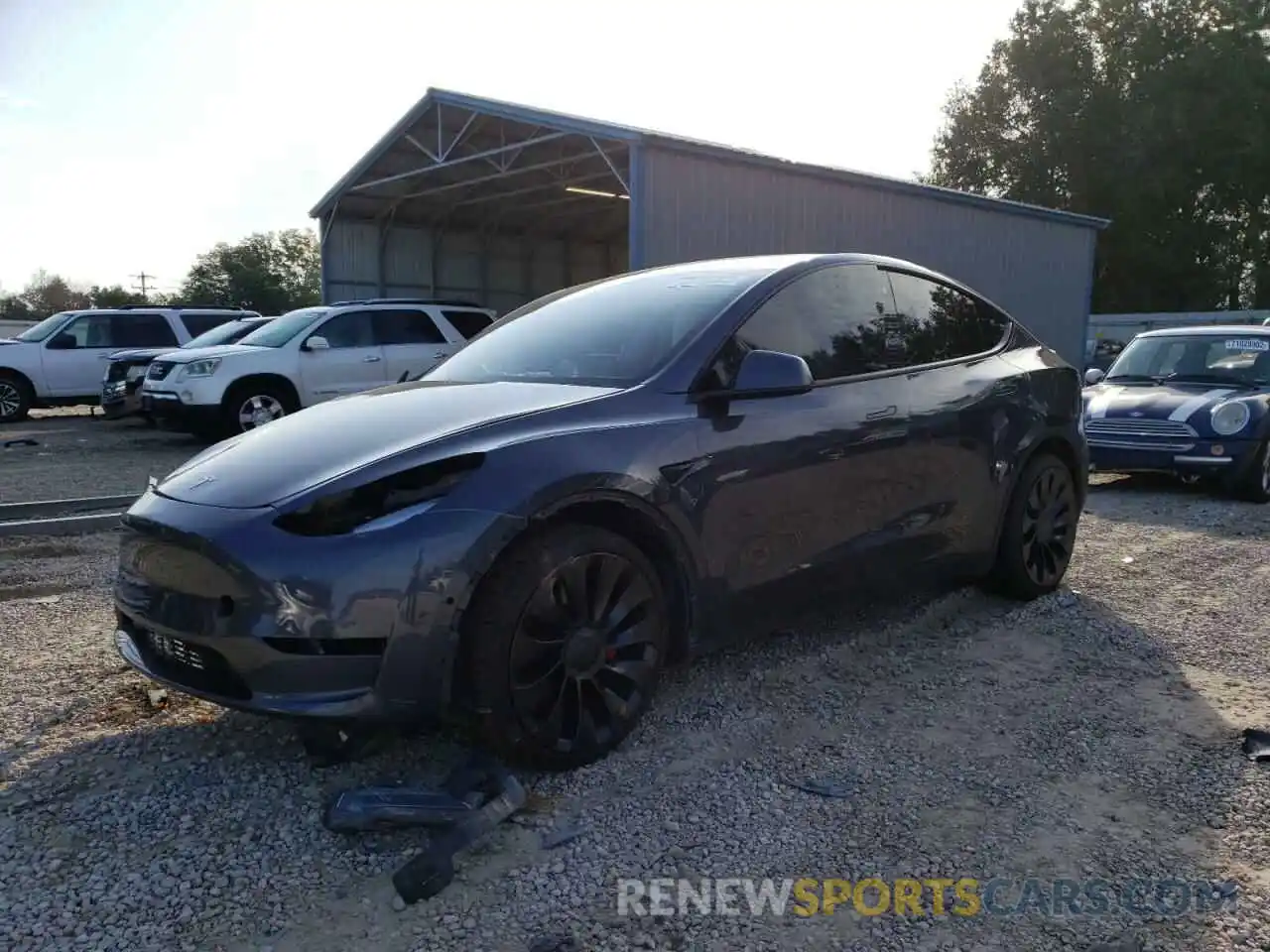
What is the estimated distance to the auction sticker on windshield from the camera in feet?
29.1

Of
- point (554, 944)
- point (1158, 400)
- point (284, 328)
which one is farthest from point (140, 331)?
point (554, 944)

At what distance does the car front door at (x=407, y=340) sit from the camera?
12148mm

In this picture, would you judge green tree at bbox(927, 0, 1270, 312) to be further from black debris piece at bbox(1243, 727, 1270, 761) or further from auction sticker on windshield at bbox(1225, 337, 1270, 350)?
black debris piece at bbox(1243, 727, 1270, 761)

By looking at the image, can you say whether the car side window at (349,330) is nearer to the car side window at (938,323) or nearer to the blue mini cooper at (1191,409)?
the blue mini cooper at (1191,409)

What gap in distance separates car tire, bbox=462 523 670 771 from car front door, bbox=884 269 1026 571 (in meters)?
1.54

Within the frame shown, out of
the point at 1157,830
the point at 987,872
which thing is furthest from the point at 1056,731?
the point at 987,872

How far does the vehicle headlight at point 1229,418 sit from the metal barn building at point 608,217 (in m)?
6.27

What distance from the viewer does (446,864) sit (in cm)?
248

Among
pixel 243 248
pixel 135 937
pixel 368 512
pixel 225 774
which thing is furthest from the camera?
pixel 243 248

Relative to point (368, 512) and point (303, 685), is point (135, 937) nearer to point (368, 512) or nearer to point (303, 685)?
point (303, 685)

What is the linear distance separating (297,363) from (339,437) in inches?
365

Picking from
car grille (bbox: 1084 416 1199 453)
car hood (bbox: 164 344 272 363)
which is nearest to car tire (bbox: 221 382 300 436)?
car hood (bbox: 164 344 272 363)

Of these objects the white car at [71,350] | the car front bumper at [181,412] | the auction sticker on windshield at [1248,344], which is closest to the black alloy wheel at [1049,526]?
the auction sticker on windshield at [1248,344]

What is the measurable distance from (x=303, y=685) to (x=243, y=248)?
64274 mm
